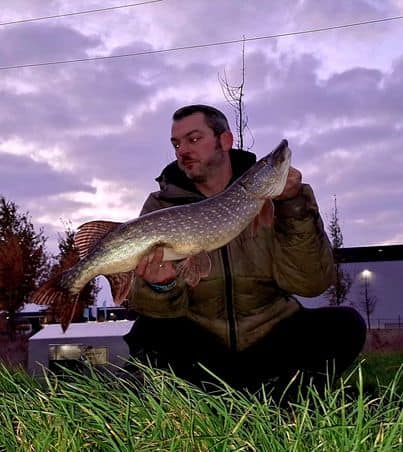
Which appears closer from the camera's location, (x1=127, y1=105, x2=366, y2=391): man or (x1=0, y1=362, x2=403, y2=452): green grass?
(x1=0, y1=362, x2=403, y2=452): green grass

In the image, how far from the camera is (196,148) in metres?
4.79

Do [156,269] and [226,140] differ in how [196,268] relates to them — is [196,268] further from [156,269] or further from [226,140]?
[226,140]

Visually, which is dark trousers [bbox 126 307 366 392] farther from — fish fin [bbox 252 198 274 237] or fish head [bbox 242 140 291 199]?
fish head [bbox 242 140 291 199]

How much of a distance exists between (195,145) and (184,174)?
0.27 meters

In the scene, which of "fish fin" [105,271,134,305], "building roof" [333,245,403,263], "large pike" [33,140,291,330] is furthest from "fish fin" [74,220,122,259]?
"building roof" [333,245,403,263]

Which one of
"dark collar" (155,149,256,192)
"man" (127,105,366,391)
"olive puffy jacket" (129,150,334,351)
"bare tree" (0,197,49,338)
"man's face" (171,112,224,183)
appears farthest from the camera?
"bare tree" (0,197,49,338)

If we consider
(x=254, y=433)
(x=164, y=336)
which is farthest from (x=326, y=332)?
(x=254, y=433)

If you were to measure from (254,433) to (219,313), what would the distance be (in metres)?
2.05

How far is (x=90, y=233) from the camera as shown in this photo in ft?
13.6

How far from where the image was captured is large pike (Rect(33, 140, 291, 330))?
3998mm

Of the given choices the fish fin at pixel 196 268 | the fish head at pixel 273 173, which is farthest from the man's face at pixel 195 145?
the fish fin at pixel 196 268

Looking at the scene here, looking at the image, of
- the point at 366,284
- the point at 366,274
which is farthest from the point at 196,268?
the point at 366,274

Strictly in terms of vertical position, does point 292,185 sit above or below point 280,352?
above

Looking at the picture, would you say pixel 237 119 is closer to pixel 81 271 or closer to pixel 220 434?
pixel 81 271
